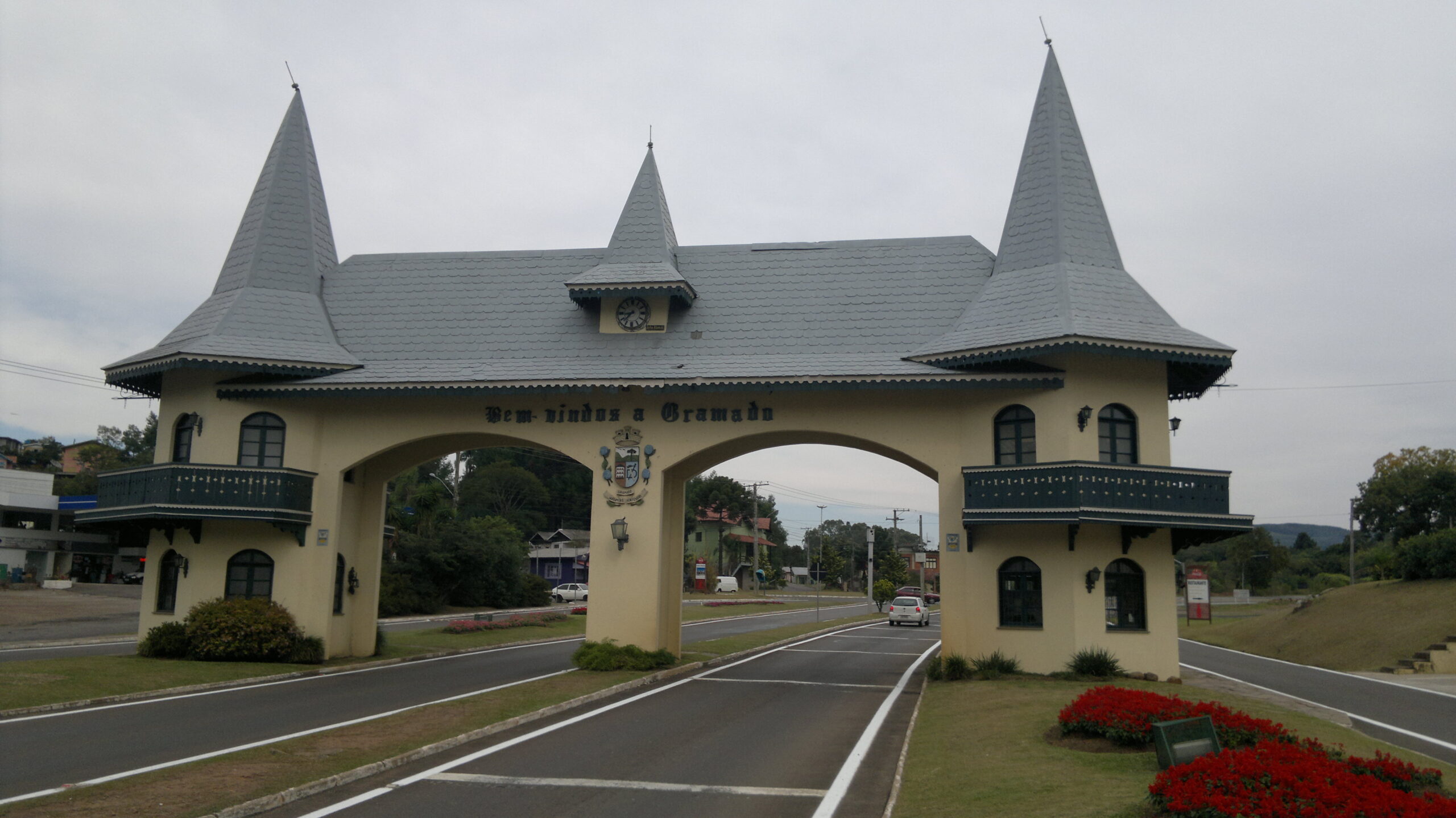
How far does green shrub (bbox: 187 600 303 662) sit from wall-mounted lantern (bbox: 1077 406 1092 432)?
17273 millimetres

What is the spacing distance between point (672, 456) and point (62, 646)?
59.8 ft

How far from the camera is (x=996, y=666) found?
64.2ft

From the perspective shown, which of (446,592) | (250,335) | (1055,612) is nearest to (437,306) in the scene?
(250,335)

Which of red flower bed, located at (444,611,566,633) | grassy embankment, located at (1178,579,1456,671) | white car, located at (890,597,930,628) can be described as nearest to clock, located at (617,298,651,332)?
red flower bed, located at (444,611,566,633)

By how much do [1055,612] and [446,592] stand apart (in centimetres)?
3906

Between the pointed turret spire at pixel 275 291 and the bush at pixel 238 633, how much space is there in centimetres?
526

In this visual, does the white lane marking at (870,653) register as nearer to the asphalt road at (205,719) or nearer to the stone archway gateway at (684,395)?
the stone archway gateway at (684,395)

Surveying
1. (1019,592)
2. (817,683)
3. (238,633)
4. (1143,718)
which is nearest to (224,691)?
(238,633)

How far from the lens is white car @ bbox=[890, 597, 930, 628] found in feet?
154

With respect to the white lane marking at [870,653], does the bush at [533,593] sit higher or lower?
higher

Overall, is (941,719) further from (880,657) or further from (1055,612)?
(880,657)

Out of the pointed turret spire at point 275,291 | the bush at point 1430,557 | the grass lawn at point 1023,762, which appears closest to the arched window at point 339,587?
the pointed turret spire at point 275,291

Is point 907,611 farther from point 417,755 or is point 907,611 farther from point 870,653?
point 417,755

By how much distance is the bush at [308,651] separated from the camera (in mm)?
21797
